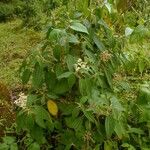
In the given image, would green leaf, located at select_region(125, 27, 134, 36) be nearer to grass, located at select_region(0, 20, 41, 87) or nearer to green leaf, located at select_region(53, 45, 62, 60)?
green leaf, located at select_region(53, 45, 62, 60)

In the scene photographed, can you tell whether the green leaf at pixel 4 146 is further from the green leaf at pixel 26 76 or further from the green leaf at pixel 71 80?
the green leaf at pixel 71 80

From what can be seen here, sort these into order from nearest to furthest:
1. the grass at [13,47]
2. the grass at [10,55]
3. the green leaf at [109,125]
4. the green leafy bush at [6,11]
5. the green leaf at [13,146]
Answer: the green leaf at [109,125] → the green leaf at [13,146] → the grass at [10,55] → the grass at [13,47] → the green leafy bush at [6,11]

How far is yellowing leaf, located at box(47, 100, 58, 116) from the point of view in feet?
10.1

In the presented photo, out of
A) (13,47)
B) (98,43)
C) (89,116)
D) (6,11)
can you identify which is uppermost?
(98,43)

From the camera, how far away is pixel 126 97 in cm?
362

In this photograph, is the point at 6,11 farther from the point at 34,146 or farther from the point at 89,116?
the point at 89,116

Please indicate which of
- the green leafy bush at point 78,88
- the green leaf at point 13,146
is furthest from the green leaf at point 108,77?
the green leaf at point 13,146

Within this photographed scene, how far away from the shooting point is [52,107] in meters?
3.09

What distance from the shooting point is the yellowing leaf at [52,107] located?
3.08 meters

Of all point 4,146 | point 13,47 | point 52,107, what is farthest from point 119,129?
point 13,47

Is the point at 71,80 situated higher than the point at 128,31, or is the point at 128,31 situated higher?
the point at 128,31

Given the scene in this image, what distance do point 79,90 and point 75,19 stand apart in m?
0.52

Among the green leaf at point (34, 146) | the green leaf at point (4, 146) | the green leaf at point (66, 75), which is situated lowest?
the green leaf at point (4, 146)

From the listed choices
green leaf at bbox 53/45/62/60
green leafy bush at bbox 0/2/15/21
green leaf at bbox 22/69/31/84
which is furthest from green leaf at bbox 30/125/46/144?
green leafy bush at bbox 0/2/15/21
